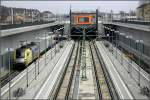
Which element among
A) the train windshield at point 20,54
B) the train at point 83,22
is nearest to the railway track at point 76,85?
the train windshield at point 20,54

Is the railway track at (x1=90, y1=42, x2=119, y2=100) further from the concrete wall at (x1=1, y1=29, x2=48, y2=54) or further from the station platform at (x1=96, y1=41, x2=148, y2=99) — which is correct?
the concrete wall at (x1=1, y1=29, x2=48, y2=54)

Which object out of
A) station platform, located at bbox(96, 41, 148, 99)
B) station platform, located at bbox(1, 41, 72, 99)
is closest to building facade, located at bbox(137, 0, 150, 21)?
station platform, located at bbox(96, 41, 148, 99)

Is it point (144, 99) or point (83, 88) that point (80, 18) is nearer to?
point (83, 88)

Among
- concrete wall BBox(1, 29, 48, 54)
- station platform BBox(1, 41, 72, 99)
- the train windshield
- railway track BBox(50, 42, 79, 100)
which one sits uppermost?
concrete wall BBox(1, 29, 48, 54)

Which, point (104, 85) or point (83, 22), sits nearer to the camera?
point (104, 85)

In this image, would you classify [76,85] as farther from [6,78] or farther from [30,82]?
[6,78]

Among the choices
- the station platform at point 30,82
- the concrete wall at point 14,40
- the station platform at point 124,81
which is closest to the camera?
the station platform at point 124,81

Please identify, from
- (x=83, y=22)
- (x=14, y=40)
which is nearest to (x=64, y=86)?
(x=14, y=40)

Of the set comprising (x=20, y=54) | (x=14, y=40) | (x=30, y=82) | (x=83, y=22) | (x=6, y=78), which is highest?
(x=83, y=22)

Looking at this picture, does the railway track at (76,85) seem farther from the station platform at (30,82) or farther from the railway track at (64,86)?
the station platform at (30,82)

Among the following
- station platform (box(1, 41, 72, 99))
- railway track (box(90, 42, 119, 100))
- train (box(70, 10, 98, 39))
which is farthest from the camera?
train (box(70, 10, 98, 39))

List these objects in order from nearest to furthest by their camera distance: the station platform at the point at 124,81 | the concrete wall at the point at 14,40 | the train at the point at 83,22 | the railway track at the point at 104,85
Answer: the station platform at the point at 124,81 < the railway track at the point at 104,85 < the concrete wall at the point at 14,40 < the train at the point at 83,22

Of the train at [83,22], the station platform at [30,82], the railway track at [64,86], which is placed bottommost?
the railway track at [64,86]

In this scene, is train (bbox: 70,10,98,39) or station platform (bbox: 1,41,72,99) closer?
station platform (bbox: 1,41,72,99)
